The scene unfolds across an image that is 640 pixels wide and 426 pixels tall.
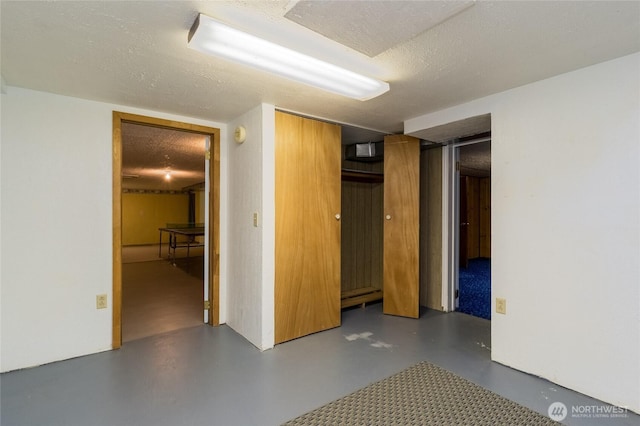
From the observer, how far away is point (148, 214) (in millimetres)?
11031

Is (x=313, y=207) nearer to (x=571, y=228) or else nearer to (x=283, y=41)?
(x=283, y=41)

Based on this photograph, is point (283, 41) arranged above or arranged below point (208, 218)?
above

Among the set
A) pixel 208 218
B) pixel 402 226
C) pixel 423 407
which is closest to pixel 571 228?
pixel 423 407

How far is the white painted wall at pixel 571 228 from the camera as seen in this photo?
1787 mm

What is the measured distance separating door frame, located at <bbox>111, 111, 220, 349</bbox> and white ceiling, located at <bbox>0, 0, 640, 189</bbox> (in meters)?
0.29

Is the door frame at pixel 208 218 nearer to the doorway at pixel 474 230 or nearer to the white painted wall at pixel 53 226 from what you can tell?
the white painted wall at pixel 53 226

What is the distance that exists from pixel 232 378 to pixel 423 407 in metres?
1.25

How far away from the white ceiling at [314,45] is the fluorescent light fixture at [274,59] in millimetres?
49

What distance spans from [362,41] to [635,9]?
47.4 inches

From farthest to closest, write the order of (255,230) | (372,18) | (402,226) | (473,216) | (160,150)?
(473,216) < (160,150) < (402,226) < (255,230) < (372,18)

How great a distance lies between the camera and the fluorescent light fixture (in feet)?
4.85

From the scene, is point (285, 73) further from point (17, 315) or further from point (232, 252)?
point (17, 315)

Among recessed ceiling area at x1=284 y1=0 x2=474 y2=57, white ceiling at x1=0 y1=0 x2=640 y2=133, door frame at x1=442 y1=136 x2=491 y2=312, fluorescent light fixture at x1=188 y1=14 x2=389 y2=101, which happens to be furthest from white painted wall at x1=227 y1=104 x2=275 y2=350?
door frame at x1=442 y1=136 x2=491 y2=312

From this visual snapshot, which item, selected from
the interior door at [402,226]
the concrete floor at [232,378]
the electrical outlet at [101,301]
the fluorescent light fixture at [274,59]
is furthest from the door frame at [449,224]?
the electrical outlet at [101,301]
